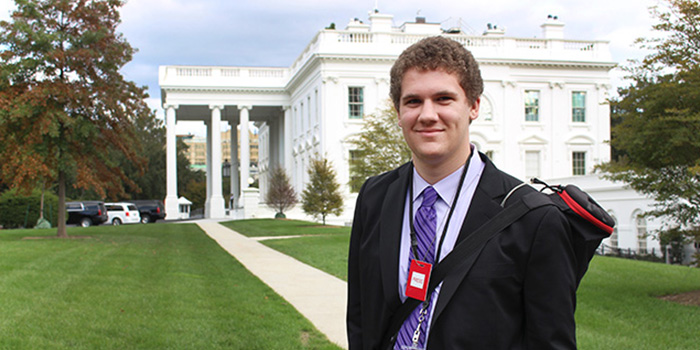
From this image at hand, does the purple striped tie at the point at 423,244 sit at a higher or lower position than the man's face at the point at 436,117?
lower

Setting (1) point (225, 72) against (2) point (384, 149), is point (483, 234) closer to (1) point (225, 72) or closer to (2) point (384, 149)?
(2) point (384, 149)

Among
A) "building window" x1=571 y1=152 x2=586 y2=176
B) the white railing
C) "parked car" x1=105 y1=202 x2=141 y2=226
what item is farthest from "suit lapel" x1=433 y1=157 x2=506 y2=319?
the white railing

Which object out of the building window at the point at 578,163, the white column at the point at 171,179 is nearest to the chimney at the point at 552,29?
the building window at the point at 578,163

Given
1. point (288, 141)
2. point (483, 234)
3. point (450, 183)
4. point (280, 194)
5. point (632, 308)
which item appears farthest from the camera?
point (288, 141)

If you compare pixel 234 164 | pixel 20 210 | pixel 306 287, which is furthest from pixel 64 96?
pixel 234 164

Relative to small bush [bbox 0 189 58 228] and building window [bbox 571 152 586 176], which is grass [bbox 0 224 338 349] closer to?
small bush [bbox 0 189 58 228]

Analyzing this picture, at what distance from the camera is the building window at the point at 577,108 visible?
51.4m

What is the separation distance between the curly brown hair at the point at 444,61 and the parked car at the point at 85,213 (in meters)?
43.5

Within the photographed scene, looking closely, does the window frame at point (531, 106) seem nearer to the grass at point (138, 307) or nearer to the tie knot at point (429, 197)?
the grass at point (138, 307)

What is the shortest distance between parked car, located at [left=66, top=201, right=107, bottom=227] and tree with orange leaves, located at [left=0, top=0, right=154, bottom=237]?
23045 mm

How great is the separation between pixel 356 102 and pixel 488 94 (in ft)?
31.2

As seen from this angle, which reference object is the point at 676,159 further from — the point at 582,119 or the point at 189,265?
the point at 582,119

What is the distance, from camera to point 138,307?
29.8 ft

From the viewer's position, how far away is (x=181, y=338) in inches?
289
